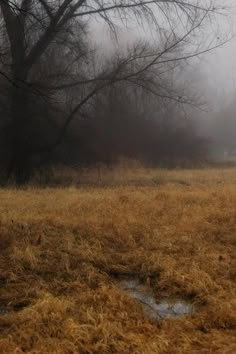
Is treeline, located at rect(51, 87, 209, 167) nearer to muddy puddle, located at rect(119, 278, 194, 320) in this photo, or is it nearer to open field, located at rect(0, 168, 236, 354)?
open field, located at rect(0, 168, 236, 354)

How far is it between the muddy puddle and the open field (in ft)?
0.28

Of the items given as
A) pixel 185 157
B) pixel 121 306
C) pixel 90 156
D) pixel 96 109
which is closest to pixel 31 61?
pixel 96 109

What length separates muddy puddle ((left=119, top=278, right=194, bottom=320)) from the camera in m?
5.04

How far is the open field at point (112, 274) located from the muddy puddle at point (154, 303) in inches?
3.3

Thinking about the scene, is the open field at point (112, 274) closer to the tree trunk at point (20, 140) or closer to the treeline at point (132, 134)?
the tree trunk at point (20, 140)

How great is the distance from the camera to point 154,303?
5.34 m

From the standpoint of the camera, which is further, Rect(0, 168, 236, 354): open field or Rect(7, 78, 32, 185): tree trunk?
Rect(7, 78, 32, 185): tree trunk

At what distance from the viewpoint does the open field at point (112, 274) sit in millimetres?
4270

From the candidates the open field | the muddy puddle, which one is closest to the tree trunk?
the open field

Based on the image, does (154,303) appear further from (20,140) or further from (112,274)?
(20,140)

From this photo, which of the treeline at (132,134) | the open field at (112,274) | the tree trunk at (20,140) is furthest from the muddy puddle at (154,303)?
the treeline at (132,134)

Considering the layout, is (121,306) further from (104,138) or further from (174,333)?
(104,138)

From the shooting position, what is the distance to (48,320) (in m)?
4.55

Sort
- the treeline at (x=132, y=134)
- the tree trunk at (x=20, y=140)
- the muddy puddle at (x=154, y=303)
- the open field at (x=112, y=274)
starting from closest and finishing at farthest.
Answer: the open field at (x=112, y=274) → the muddy puddle at (x=154, y=303) → the tree trunk at (x=20, y=140) → the treeline at (x=132, y=134)
